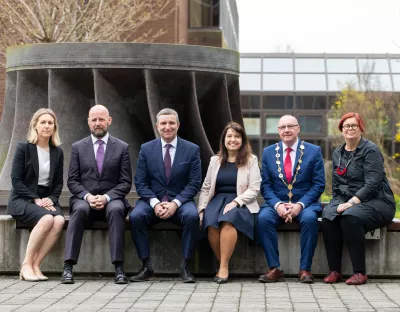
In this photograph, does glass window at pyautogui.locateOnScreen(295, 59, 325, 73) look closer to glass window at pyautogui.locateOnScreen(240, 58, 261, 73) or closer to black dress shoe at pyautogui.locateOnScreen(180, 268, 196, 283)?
glass window at pyautogui.locateOnScreen(240, 58, 261, 73)

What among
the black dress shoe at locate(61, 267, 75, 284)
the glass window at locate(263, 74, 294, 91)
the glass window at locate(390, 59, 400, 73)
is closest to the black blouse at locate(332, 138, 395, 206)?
the black dress shoe at locate(61, 267, 75, 284)

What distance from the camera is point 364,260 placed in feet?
32.7

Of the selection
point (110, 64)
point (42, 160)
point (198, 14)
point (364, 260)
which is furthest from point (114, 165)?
point (198, 14)

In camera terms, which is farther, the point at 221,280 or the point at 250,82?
the point at 250,82

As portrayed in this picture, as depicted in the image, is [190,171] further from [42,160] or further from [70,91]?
[70,91]

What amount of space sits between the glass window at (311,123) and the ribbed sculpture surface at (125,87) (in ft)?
106

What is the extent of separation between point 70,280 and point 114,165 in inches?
50.5

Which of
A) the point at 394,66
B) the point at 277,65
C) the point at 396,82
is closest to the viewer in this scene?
the point at 396,82

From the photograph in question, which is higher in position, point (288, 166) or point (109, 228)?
point (288, 166)

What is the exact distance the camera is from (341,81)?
45875 millimetres

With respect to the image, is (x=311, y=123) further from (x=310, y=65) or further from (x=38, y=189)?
(x=38, y=189)

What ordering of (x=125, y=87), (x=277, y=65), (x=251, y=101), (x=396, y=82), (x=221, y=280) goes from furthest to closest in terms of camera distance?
(x=277, y=65) → (x=251, y=101) → (x=396, y=82) → (x=125, y=87) → (x=221, y=280)

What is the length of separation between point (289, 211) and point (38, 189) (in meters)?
2.48

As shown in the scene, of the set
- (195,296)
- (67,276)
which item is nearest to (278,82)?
(67,276)
